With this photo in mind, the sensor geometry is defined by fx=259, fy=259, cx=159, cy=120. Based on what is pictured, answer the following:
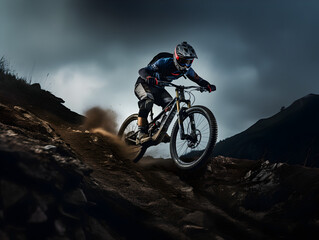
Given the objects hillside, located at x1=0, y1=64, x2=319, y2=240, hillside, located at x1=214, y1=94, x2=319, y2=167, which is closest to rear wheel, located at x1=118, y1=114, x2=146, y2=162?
hillside, located at x1=0, y1=64, x2=319, y2=240

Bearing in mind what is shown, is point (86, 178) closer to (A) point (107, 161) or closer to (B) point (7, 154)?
(B) point (7, 154)

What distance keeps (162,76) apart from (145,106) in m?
1.14

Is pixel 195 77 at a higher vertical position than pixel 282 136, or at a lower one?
lower

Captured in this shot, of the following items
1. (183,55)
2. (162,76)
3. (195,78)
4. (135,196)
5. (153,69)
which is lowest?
(135,196)

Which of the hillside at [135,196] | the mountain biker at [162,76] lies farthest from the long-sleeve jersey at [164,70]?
the hillside at [135,196]

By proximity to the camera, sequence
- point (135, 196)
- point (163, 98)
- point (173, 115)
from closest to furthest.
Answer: point (135, 196) < point (173, 115) < point (163, 98)

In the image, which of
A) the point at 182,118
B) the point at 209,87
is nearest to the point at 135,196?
the point at 182,118

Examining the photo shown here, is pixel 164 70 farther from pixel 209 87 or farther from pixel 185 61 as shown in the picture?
pixel 209 87

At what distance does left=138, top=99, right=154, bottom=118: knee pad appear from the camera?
8.57 metres

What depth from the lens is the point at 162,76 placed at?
8.40 metres

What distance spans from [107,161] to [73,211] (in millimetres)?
4443

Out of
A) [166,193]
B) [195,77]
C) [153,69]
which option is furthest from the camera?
[195,77]

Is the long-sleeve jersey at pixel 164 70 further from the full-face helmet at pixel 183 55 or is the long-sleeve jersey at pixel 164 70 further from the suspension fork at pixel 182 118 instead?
the suspension fork at pixel 182 118

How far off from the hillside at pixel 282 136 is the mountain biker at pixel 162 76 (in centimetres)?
6189
